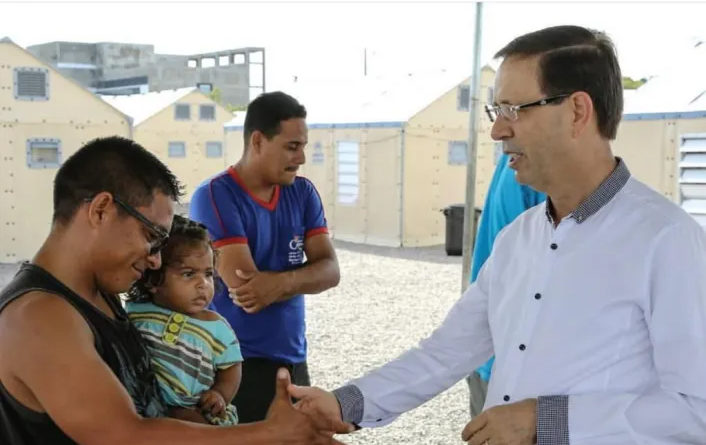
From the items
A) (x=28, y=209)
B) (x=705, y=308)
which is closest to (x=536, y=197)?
(x=705, y=308)

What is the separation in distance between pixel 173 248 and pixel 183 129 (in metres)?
15.6

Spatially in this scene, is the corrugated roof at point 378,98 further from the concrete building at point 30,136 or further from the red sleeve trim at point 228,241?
the red sleeve trim at point 228,241

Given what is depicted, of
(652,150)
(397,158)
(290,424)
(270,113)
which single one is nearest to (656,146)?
(652,150)

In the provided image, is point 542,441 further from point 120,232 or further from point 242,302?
point 242,302

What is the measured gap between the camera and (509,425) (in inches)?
77.1

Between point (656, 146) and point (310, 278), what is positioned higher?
point (656, 146)

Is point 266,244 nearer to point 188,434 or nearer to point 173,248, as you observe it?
point 173,248

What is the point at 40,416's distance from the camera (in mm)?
1683

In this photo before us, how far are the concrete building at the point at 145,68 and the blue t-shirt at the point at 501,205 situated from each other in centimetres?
2626

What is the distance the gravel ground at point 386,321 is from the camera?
20.6ft

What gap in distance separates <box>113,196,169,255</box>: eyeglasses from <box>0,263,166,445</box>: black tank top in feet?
0.67

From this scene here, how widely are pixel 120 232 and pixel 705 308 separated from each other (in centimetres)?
138

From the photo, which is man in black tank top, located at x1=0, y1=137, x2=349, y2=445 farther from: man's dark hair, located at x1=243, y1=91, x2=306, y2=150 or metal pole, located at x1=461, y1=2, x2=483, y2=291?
metal pole, located at x1=461, y1=2, x2=483, y2=291

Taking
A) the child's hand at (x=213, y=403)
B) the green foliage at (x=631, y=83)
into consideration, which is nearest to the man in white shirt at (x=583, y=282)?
the child's hand at (x=213, y=403)
